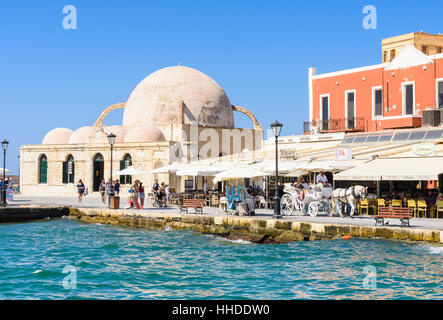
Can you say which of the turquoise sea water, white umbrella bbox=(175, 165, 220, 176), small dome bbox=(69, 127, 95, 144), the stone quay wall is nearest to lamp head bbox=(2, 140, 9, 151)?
the stone quay wall

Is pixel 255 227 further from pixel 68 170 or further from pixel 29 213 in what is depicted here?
pixel 68 170

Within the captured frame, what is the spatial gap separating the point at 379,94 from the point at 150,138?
1436 cm

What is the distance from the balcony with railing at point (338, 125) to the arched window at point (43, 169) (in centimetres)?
1830

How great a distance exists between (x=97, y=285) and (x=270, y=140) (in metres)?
22.5

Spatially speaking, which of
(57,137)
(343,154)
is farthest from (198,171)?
(57,137)

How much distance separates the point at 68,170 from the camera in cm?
3750

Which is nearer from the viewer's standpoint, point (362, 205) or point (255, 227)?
point (255, 227)

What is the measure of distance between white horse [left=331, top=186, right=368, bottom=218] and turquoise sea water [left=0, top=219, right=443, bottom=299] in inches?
119

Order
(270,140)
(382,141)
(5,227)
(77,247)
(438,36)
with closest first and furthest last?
(77,247) < (5,227) < (382,141) < (270,140) < (438,36)

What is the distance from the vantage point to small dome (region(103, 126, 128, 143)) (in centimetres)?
3766

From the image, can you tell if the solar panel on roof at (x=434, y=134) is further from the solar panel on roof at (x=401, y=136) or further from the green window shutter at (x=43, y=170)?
the green window shutter at (x=43, y=170)

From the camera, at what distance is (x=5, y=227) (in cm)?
2280
